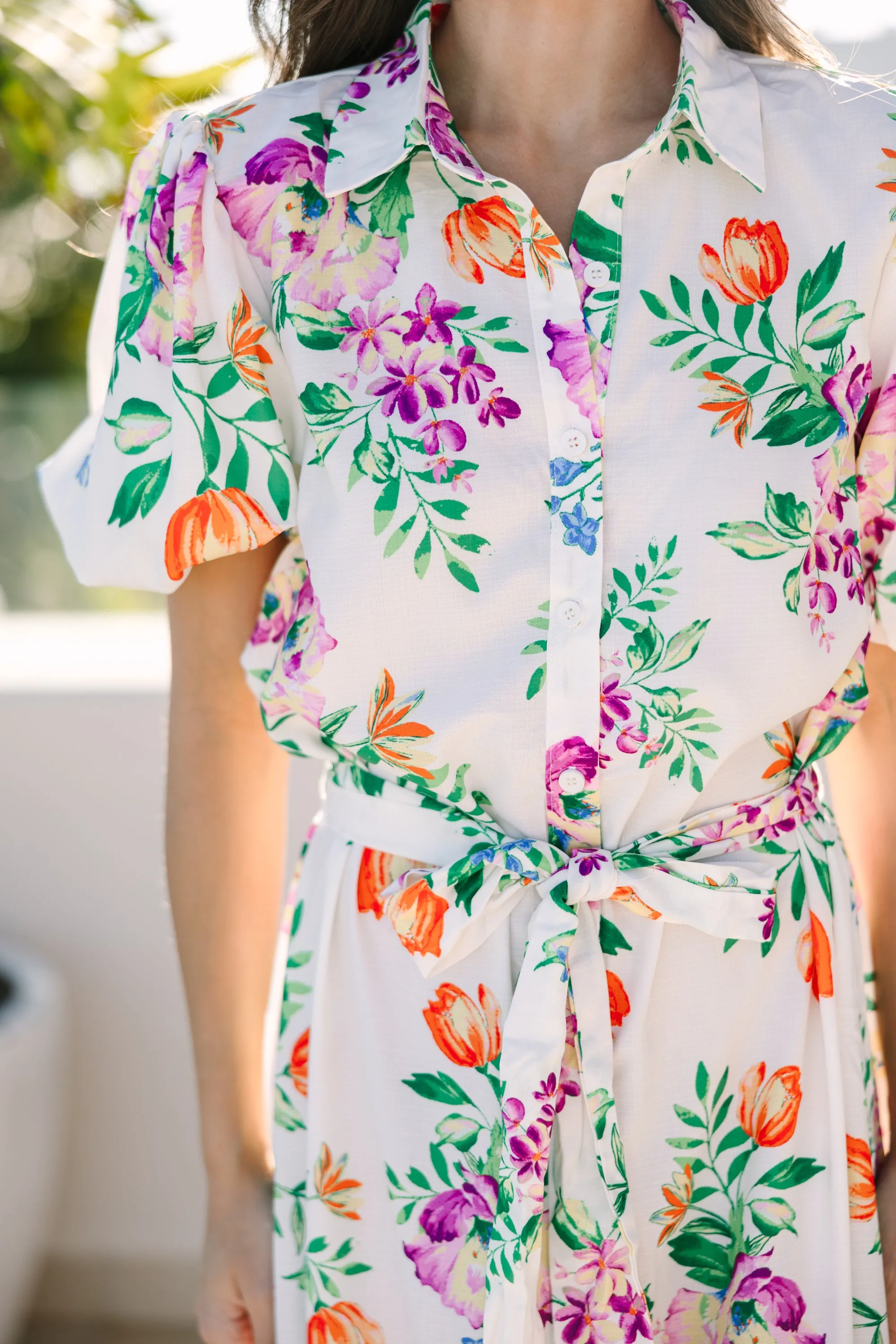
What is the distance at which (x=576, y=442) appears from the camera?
807 millimetres

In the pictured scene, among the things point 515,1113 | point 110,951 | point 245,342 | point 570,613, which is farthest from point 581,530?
point 110,951

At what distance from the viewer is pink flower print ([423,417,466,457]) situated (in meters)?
0.83

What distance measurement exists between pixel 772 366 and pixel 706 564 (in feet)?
0.48

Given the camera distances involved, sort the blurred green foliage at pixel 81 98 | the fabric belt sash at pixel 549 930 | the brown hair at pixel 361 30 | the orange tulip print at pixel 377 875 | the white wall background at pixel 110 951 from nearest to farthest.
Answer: the fabric belt sash at pixel 549 930
the orange tulip print at pixel 377 875
the brown hair at pixel 361 30
the blurred green foliage at pixel 81 98
the white wall background at pixel 110 951

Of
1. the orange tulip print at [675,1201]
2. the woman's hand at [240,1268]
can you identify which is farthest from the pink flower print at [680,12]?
the woman's hand at [240,1268]

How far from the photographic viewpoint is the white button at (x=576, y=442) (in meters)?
0.81

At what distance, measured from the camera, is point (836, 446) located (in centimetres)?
85

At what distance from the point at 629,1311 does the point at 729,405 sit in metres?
0.59

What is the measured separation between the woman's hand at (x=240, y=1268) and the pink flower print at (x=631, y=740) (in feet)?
1.54

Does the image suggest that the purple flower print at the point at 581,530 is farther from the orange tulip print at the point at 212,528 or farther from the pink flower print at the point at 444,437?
the orange tulip print at the point at 212,528

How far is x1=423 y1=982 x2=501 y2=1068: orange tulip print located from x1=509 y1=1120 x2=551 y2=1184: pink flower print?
0.06 metres

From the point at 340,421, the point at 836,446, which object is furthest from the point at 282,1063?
the point at 836,446

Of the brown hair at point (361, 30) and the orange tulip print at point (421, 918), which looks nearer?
the orange tulip print at point (421, 918)

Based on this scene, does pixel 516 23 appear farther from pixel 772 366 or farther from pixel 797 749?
pixel 797 749
